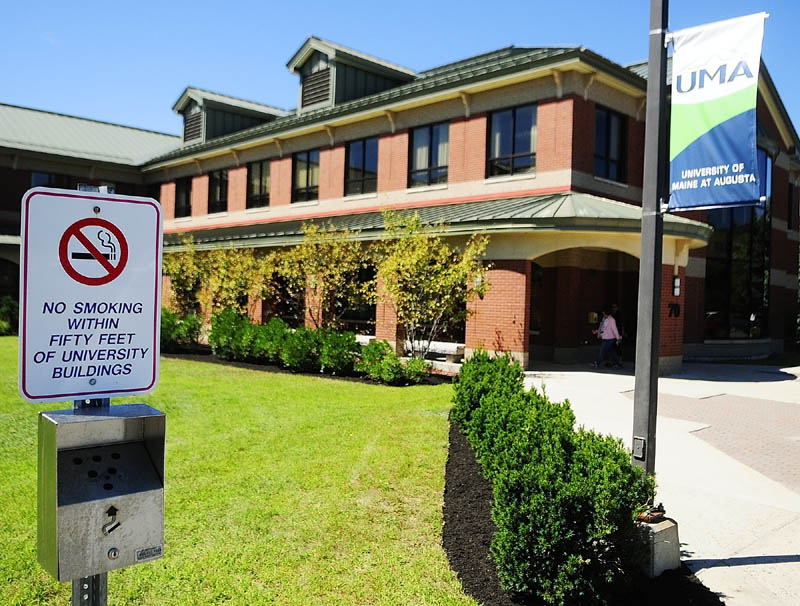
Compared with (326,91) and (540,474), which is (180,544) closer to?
(540,474)

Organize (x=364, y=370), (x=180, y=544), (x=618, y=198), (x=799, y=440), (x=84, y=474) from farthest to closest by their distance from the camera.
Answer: (x=618, y=198)
(x=364, y=370)
(x=799, y=440)
(x=180, y=544)
(x=84, y=474)

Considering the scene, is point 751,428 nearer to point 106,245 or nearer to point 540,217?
point 540,217

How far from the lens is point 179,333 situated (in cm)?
2102

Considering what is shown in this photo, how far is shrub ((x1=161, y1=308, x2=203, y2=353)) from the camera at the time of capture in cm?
2105

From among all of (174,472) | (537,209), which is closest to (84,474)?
(174,472)

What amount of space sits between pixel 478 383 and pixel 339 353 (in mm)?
7839

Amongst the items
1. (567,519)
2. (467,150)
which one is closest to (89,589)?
(567,519)

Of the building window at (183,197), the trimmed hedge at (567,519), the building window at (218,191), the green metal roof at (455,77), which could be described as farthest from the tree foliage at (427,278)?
the building window at (183,197)

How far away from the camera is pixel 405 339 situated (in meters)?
19.6

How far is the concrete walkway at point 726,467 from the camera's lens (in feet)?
17.2

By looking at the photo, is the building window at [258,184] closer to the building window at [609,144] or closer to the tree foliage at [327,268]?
the tree foliage at [327,268]

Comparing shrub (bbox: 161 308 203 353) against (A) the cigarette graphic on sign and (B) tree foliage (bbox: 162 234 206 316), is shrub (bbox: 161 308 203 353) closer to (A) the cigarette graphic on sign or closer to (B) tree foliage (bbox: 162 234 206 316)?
(B) tree foliage (bbox: 162 234 206 316)

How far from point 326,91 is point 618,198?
493 inches

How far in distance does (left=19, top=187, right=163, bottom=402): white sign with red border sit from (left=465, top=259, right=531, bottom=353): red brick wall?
49.4ft
